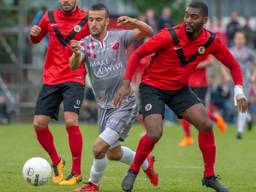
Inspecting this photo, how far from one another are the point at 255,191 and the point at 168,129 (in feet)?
38.3

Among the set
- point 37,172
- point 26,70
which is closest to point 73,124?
point 37,172

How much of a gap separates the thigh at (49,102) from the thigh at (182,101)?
1743 mm

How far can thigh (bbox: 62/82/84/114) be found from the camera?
10680 millimetres

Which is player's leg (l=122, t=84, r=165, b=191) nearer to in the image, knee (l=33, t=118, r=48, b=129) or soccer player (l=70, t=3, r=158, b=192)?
soccer player (l=70, t=3, r=158, b=192)

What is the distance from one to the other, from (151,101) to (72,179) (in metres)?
1.60

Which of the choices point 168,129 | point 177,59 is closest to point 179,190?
point 177,59

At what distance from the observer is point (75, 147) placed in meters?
10.6

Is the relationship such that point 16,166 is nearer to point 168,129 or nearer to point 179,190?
point 179,190

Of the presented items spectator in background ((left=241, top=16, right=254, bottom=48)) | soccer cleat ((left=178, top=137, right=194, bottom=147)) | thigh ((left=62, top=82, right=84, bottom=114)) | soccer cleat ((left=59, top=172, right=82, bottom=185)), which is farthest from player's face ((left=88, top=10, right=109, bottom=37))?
spectator in background ((left=241, top=16, right=254, bottom=48))

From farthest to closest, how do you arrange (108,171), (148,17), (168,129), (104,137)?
1. (148,17)
2. (168,129)
3. (108,171)
4. (104,137)

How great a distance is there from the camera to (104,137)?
9359 millimetres

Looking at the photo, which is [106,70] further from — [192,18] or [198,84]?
[198,84]

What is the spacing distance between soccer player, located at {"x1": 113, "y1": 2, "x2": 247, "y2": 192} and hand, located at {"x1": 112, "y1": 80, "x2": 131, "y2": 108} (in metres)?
0.03

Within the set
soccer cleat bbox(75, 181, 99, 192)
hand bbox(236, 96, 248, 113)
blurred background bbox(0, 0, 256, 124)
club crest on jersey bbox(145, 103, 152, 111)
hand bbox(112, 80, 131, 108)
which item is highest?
hand bbox(112, 80, 131, 108)
